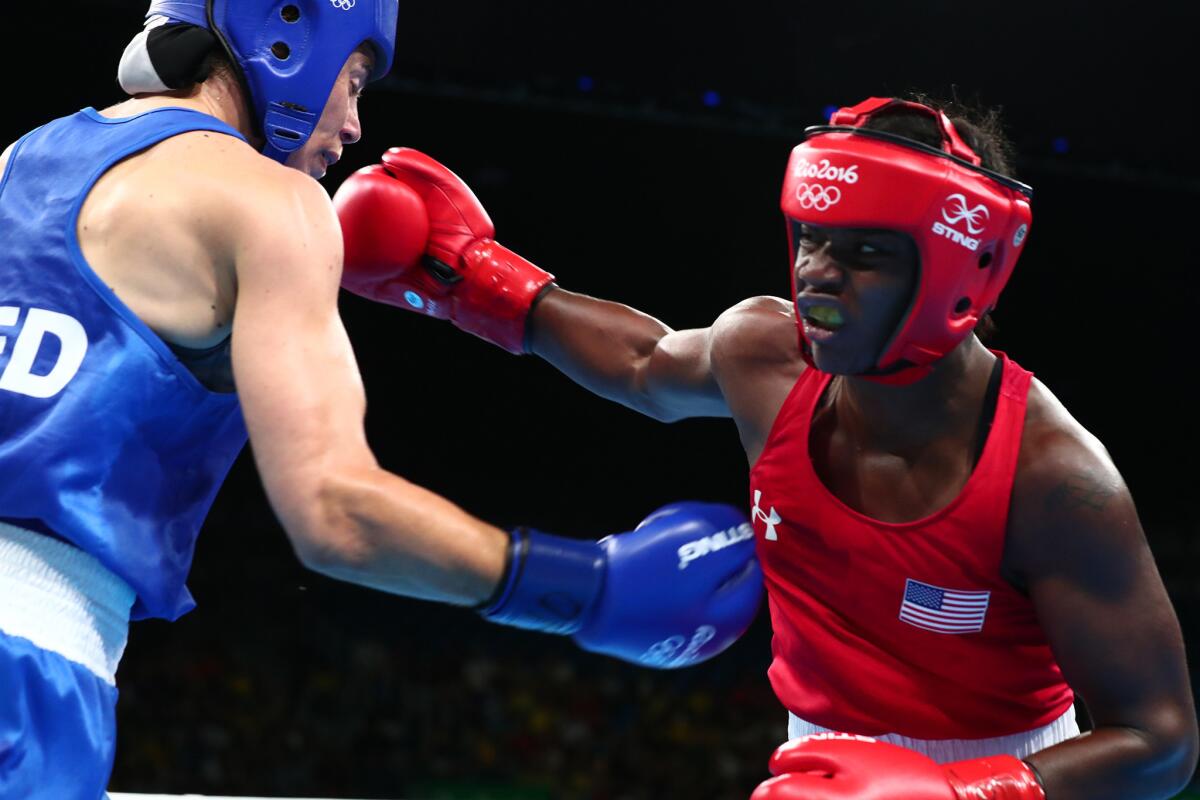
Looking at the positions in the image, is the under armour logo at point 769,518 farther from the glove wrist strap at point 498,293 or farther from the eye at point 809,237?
the glove wrist strap at point 498,293

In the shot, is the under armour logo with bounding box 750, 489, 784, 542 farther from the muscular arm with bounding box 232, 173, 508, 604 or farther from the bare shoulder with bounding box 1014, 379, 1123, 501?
the muscular arm with bounding box 232, 173, 508, 604

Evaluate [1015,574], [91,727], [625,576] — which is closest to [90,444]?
[91,727]

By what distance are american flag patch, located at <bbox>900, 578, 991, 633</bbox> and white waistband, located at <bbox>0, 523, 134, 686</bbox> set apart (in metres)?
1.29

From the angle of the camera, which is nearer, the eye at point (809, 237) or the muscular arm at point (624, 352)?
the eye at point (809, 237)

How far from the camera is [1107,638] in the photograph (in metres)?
2.01

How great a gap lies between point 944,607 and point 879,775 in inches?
16.4

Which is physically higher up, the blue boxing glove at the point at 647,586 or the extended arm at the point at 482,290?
the blue boxing glove at the point at 647,586

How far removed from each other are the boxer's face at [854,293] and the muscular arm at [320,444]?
75 cm

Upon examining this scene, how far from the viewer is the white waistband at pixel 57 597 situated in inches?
63.0

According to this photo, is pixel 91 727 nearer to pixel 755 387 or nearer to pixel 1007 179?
pixel 755 387

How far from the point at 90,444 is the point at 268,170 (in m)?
0.43

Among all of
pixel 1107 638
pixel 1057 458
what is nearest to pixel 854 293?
pixel 1057 458

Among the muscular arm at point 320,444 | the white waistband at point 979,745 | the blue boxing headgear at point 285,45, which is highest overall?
the blue boxing headgear at point 285,45

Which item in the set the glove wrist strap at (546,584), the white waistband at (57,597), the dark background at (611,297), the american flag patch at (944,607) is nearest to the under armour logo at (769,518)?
the american flag patch at (944,607)
